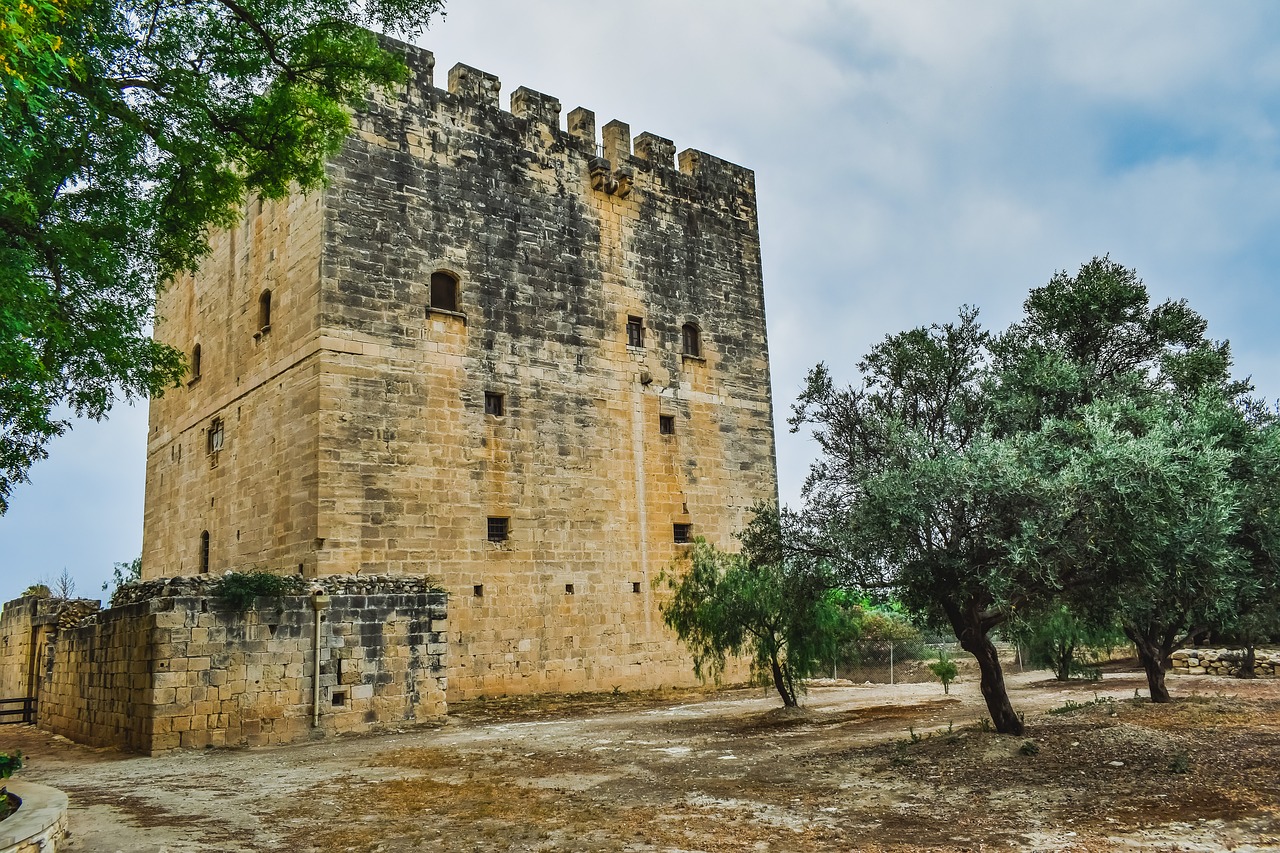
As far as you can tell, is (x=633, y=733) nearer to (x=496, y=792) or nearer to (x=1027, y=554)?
(x=496, y=792)

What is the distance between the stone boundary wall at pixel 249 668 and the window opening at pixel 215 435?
531 cm

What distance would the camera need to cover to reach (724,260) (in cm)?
2355

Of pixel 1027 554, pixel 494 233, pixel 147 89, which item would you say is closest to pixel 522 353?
pixel 494 233

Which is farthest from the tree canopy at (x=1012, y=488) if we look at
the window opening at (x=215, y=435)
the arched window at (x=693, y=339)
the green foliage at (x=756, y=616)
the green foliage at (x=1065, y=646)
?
the window opening at (x=215, y=435)

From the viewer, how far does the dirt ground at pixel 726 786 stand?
6988 millimetres

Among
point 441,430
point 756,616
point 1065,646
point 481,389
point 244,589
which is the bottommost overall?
point 1065,646

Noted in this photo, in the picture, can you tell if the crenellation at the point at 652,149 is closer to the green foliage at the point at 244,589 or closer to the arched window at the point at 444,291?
the arched window at the point at 444,291

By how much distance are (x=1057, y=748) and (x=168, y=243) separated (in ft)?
38.6

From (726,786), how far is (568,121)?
16517mm

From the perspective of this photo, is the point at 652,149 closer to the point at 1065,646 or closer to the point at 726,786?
the point at 1065,646

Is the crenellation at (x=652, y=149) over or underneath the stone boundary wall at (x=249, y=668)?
over

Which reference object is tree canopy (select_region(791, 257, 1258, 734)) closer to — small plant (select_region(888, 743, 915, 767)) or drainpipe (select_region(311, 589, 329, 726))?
small plant (select_region(888, 743, 915, 767))

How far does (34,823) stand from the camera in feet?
18.7

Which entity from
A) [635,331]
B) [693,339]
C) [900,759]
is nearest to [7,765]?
[900,759]
